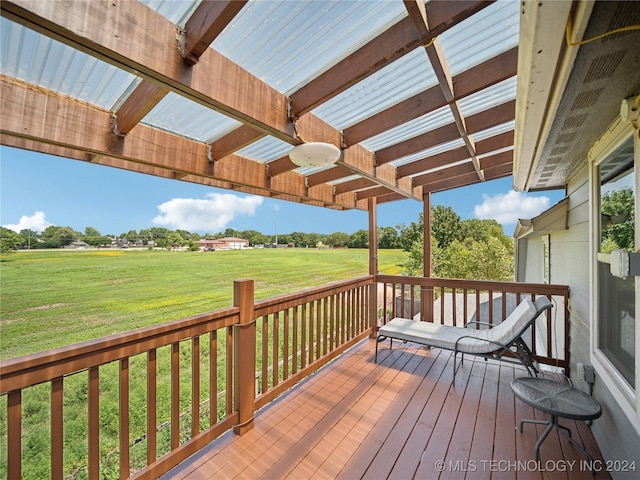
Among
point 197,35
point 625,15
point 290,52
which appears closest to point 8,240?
point 197,35

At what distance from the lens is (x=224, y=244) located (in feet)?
38.2

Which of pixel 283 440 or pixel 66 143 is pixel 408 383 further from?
pixel 66 143

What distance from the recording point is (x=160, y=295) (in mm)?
9445

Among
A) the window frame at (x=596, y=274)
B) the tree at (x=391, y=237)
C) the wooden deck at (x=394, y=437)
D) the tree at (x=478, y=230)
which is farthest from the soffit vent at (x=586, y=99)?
the tree at (x=478, y=230)

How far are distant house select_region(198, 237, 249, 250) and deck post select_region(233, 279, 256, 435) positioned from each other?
9.26 m

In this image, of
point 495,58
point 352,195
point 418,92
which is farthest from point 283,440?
point 352,195

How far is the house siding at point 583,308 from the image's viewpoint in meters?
1.77

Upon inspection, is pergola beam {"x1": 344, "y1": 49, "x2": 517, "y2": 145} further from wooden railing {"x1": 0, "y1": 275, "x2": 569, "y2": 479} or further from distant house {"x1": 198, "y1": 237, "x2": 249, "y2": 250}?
distant house {"x1": 198, "y1": 237, "x2": 249, "y2": 250}

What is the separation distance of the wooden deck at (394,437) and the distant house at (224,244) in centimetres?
891

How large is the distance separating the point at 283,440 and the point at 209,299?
8.74m

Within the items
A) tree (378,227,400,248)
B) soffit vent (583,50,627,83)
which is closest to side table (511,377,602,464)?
soffit vent (583,50,627,83)

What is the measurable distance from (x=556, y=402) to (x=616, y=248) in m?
1.21

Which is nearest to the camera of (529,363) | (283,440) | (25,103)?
(25,103)

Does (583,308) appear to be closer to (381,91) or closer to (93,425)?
(381,91)
